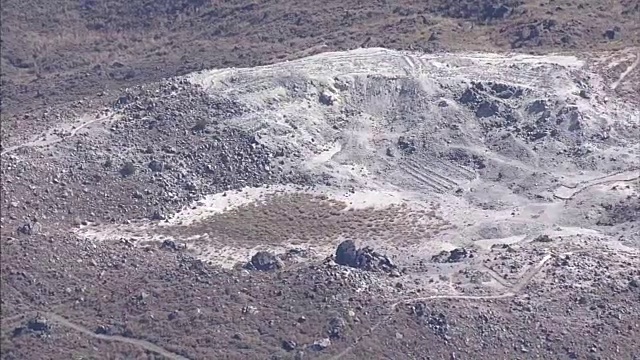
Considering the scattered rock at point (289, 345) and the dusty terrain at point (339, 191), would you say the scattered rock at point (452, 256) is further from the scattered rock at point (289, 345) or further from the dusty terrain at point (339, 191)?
the scattered rock at point (289, 345)

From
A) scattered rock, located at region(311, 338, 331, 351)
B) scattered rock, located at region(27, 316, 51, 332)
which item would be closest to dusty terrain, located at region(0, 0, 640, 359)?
scattered rock, located at region(311, 338, 331, 351)

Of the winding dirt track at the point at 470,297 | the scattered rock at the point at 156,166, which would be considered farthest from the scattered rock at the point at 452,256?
the scattered rock at the point at 156,166

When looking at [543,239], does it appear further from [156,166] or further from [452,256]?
[156,166]

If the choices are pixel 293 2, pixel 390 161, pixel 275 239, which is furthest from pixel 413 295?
pixel 293 2

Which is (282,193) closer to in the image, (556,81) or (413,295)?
(413,295)

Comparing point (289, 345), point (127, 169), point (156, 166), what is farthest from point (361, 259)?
point (127, 169)

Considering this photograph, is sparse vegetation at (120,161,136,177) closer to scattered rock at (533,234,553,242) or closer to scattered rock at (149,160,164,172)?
scattered rock at (149,160,164,172)
